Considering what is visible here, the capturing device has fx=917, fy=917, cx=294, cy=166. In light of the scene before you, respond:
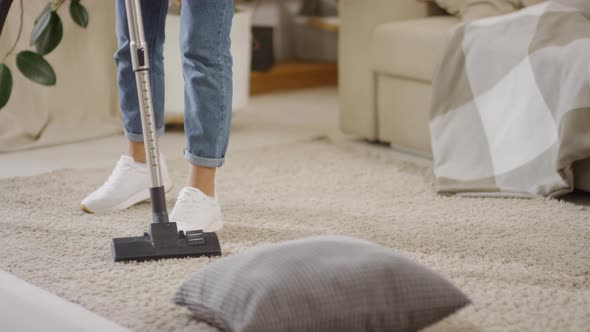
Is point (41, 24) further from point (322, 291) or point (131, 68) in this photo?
point (322, 291)

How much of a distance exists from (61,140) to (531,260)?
1.66 m

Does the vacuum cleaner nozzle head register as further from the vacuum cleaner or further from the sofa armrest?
the sofa armrest

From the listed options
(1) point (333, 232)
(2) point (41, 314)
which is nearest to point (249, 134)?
(1) point (333, 232)

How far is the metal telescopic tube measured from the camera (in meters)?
1.53

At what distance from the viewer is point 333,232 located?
1.82 m

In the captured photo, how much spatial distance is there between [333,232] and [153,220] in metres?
0.39

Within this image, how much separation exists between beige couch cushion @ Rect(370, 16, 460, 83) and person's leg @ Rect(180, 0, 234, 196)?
2.68 feet

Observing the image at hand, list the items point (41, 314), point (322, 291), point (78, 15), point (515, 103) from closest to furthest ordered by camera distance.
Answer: point (322, 291) → point (41, 314) → point (515, 103) → point (78, 15)

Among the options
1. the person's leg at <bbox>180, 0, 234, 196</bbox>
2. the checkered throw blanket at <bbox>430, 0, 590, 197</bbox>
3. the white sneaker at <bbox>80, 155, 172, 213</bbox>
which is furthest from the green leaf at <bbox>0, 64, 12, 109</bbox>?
the checkered throw blanket at <bbox>430, 0, 590, 197</bbox>

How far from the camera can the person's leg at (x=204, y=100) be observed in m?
1.68

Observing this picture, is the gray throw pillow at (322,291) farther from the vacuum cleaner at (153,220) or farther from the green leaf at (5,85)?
the green leaf at (5,85)

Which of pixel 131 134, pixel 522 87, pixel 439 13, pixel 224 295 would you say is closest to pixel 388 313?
pixel 224 295

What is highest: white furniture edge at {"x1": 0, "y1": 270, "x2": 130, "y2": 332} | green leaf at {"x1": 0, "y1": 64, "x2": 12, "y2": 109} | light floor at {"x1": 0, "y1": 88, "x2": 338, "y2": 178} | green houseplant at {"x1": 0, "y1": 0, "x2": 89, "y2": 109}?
green houseplant at {"x1": 0, "y1": 0, "x2": 89, "y2": 109}

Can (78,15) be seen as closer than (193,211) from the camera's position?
No
